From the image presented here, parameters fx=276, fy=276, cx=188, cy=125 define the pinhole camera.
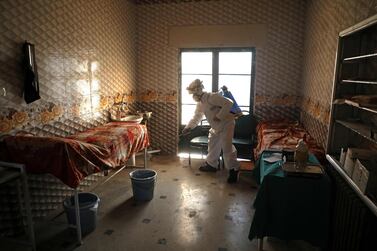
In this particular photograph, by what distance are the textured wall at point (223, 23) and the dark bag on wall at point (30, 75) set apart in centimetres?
271

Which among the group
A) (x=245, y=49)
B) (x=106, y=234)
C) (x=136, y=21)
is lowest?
(x=106, y=234)

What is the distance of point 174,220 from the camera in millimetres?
2957

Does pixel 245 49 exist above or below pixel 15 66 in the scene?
above

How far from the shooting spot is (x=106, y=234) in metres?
2.69

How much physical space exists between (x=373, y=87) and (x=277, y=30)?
9.11 ft

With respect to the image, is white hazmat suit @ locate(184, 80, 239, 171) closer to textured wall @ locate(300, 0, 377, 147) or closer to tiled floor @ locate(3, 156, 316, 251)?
tiled floor @ locate(3, 156, 316, 251)

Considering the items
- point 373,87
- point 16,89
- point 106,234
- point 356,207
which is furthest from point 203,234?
point 16,89

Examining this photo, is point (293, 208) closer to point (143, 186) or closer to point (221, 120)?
point (143, 186)

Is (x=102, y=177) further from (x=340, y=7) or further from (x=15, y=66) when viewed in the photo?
(x=340, y=7)

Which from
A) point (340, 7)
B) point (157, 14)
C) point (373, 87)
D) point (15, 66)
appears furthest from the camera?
point (157, 14)

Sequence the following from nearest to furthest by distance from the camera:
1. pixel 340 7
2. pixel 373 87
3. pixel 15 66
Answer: pixel 373 87 < pixel 15 66 < pixel 340 7

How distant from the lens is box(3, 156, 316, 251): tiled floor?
2.52m

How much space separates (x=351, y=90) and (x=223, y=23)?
2914 millimetres

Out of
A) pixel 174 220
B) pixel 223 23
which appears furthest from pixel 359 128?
pixel 223 23
